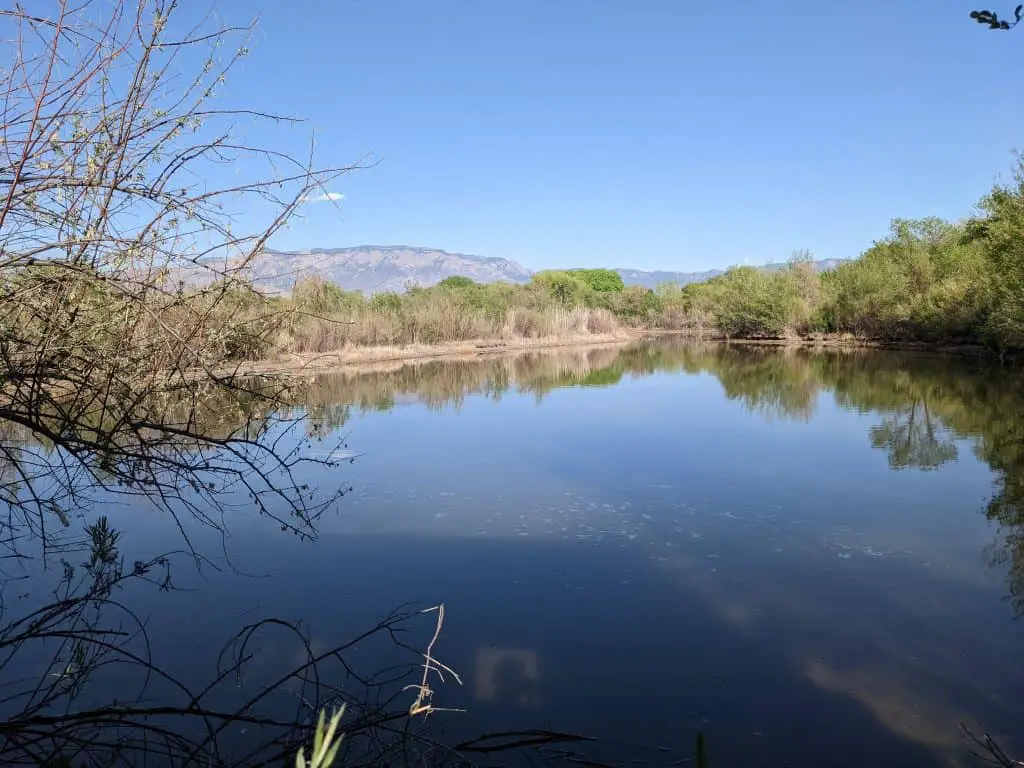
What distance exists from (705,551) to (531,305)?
43.5 meters

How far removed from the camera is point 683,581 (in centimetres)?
586

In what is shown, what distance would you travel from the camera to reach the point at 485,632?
4.98 m

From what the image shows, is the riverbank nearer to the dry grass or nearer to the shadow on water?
the dry grass

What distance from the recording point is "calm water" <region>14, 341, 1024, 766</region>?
4.00 m

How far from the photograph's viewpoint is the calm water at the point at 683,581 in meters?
4.00

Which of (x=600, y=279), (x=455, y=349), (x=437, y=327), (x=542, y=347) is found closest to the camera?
(x=455, y=349)

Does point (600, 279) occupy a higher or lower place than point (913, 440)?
higher

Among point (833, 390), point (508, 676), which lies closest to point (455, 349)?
point (833, 390)

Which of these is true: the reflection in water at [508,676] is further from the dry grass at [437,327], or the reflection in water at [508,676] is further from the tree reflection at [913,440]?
the dry grass at [437,327]

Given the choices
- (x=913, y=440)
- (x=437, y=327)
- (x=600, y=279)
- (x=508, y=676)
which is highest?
(x=600, y=279)

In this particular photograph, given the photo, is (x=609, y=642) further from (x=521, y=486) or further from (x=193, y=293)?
(x=521, y=486)

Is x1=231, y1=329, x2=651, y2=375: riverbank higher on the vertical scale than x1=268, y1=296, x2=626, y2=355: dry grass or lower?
lower

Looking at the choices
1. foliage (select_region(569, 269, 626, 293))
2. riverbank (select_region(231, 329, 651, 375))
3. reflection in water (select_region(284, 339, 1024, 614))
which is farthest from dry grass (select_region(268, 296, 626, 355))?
foliage (select_region(569, 269, 626, 293))

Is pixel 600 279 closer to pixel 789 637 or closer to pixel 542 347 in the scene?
pixel 542 347
